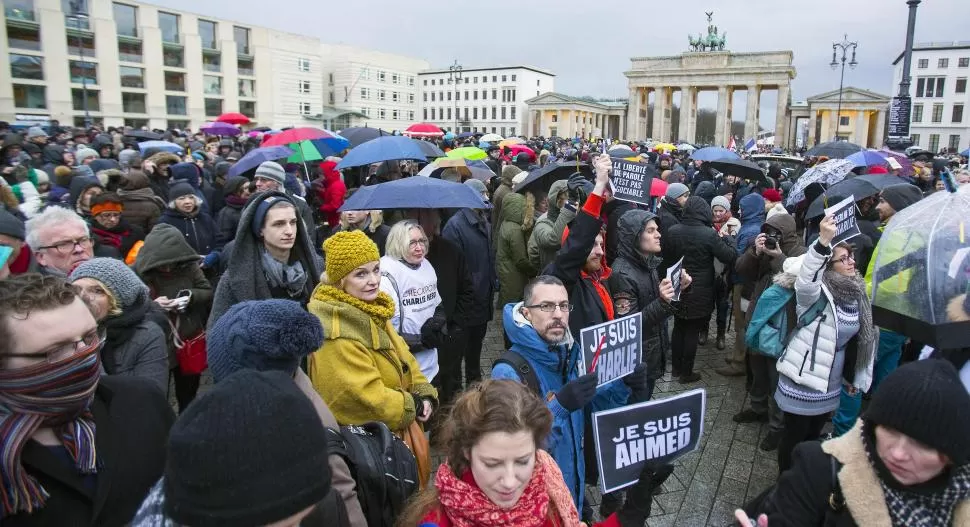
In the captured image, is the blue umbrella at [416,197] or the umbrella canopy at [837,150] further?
the umbrella canopy at [837,150]

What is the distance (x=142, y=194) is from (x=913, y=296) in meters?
6.48

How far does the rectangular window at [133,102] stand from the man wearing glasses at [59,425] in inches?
2382

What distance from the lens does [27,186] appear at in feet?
22.3

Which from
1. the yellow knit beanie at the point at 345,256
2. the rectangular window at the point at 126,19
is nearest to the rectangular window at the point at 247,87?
the rectangular window at the point at 126,19

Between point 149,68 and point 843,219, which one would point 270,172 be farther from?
point 149,68

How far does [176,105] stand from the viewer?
5512 cm

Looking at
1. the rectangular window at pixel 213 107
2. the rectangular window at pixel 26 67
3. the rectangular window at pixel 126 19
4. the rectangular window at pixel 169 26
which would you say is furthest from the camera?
the rectangular window at pixel 213 107

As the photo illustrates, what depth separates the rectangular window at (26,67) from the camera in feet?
146

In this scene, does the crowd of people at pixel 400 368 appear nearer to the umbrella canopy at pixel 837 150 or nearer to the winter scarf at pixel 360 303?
the winter scarf at pixel 360 303

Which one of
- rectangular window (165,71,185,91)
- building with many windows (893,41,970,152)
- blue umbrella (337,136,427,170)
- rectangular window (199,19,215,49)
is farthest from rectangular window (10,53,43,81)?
building with many windows (893,41,970,152)

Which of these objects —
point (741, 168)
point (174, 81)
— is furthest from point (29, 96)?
point (741, 168)

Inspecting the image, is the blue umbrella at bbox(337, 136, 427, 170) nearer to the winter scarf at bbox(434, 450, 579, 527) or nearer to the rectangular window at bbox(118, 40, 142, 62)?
the winter scarf at bbox(434, 450, 579, 527)

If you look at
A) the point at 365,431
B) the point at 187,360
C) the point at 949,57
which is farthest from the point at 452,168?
the point at 949,57

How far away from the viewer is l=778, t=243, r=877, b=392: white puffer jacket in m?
3.76
